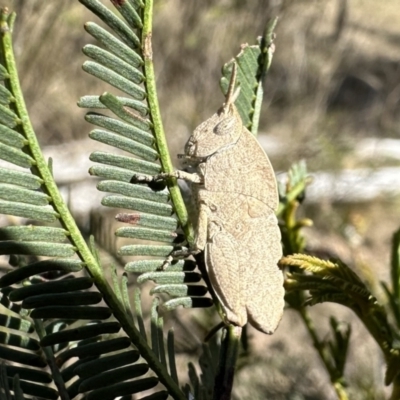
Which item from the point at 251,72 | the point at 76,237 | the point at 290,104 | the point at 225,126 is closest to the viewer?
the point at 76,237

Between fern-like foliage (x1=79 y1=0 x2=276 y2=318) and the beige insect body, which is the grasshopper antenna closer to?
the beige insect body

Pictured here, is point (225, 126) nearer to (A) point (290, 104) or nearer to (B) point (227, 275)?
(B) point (227, 275)

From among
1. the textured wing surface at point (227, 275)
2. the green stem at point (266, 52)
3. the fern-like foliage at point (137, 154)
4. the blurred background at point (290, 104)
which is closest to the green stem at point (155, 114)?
the fern-like foliage at point (137, 154)

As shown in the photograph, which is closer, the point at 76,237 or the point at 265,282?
the point at 76,237

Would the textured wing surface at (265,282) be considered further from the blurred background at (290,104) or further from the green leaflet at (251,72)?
the blurred background at (290,104)

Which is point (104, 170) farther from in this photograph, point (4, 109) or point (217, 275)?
point (217, 275)

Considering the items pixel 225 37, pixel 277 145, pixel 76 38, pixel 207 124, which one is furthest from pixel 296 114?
pixel 207 124

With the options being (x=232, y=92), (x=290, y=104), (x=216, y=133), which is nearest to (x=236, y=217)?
(x=216, y=133)
